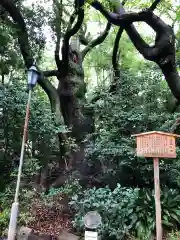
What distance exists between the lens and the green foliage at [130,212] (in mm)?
4512

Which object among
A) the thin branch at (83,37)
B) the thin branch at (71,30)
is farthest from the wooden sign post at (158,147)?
the thin branch at (83,37)

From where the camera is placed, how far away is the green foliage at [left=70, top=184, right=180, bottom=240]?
4512 mm

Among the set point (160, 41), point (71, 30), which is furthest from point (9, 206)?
point (71, 30)

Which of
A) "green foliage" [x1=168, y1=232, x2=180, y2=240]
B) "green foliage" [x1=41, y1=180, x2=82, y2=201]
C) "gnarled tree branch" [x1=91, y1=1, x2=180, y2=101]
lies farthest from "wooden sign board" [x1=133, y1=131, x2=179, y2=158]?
"green foliage" [x1=41, y1=180, x2=82, y2=201]

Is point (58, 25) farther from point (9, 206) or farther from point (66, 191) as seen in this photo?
point (9, 206)

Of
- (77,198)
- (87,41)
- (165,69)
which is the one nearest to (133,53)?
(87,41)

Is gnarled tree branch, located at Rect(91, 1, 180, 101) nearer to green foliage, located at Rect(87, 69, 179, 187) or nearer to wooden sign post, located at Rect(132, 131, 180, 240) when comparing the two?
green foliage, located at Rect(87, 69, 179, 187)

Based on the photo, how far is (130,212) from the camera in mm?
4645

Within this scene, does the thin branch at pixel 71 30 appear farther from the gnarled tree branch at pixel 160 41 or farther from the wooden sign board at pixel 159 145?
the wooden sign board at pixel 159 145

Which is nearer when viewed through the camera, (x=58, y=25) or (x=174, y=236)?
(x=174, y=236)

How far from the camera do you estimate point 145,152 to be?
4113 mm

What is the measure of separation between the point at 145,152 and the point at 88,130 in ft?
13.6

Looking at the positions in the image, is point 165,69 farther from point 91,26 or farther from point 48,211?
point 91,26

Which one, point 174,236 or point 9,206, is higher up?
point 9,206
